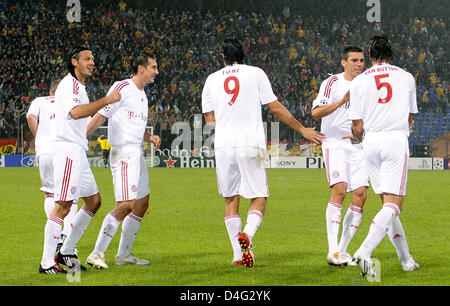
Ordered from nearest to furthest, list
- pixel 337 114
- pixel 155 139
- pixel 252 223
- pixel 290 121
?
pixel 290 121 < pixel 252 223 < pixel 337 114 < pixel 155 139

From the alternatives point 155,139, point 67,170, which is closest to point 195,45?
point 155,139

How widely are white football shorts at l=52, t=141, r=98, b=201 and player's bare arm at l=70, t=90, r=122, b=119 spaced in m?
0.37

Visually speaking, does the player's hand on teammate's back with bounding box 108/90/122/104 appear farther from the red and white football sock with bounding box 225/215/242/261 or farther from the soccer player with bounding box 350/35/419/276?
the soccer player with bounding box 350/35/419/276

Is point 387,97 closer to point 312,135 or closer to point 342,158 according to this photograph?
point 312,135

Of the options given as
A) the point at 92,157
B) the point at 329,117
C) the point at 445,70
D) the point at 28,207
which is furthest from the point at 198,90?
the point at 329,117

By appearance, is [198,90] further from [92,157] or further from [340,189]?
[340,189]

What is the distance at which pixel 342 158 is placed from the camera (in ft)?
26.0

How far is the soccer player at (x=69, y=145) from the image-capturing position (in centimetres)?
684

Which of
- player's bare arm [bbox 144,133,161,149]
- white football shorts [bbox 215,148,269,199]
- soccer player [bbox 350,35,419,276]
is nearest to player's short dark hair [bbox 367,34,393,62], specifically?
soccer player [bbox 350,35,419,276]

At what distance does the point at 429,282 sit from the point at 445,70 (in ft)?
116

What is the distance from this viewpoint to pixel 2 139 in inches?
1282

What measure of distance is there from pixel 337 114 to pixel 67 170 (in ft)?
10.5

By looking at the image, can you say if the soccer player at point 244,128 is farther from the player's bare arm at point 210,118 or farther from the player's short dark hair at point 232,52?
the player's bare arm at point 210,118

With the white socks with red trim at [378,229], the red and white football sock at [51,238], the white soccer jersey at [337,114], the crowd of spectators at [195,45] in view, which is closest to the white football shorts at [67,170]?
the red and white football sock at [51,238]
